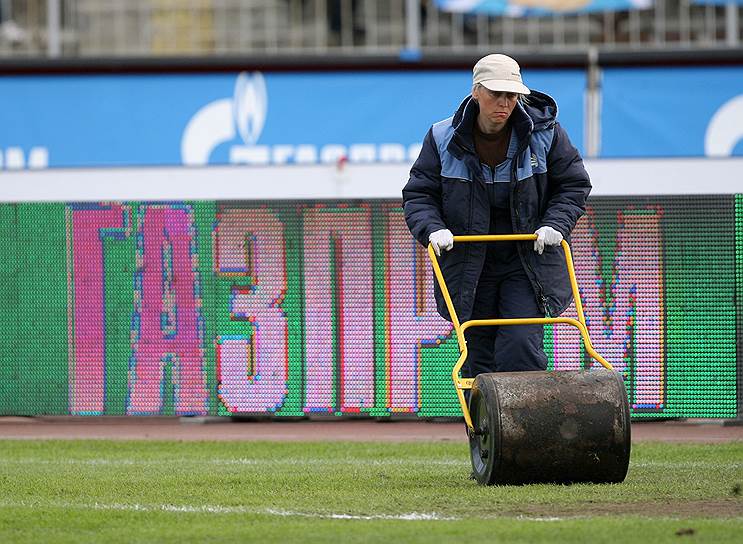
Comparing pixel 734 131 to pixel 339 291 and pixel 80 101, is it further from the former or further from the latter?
pixel 80 101

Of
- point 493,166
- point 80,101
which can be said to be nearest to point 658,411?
point 493,166

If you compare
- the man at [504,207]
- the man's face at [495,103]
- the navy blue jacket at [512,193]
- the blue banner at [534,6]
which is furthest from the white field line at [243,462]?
the blue banner at [534,6]

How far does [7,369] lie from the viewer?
11.9m

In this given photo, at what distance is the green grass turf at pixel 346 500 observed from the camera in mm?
5840

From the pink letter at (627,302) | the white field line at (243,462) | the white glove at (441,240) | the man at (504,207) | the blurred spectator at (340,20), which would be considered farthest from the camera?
the blurred spectator at (340,20)

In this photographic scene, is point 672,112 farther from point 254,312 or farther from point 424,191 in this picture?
point 424,191

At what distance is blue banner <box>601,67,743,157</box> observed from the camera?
14.8 m

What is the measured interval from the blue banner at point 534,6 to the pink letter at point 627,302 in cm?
435

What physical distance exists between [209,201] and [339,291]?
3.74 ft

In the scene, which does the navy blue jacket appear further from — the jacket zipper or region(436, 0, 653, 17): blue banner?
region(436, 0, 653, 17): blue banner

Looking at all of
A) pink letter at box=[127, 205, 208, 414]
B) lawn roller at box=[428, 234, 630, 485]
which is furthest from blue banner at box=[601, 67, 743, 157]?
lawn roller at box=[428, 234, 630, 485]

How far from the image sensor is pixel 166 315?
11.9 meters

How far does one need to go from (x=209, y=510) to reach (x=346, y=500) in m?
0.62

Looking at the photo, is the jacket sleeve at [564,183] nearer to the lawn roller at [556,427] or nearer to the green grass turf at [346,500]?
the lawn roller at [556,427]
